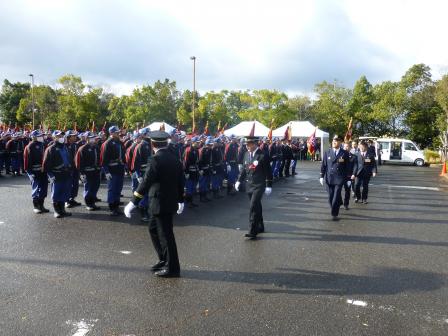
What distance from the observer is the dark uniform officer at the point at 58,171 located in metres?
9.38

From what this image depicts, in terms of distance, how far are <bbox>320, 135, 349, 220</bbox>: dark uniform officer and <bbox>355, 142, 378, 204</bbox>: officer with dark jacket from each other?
293 cm

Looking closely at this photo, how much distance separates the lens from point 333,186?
9.88m

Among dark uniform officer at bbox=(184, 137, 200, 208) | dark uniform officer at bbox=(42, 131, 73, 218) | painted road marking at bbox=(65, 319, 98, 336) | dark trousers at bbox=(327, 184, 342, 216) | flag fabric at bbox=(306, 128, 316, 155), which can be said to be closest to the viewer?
painted road marking at bbox=(65, 319, 98, 336)

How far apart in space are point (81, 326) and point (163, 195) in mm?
2002

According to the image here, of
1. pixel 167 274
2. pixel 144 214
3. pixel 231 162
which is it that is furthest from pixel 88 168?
pixel 167 274

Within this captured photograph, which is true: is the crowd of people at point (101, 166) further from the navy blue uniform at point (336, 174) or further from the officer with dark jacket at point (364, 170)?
the officer with dark jacket at point (364, 170)

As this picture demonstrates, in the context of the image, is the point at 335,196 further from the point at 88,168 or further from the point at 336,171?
the point at 88,168

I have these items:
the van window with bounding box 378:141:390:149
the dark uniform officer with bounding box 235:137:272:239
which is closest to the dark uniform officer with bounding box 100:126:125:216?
the dark uniform officer with bounding box 235:137:272:239

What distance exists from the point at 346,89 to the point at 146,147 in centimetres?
4488

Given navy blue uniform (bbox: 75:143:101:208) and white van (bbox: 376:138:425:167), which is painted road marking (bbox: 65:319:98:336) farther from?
white van (bbox: 376:138:425:167)

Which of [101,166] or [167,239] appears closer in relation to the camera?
[167,239]

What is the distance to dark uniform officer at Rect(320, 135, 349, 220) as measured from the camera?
980cm

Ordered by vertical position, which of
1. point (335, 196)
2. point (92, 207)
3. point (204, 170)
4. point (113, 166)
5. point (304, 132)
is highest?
point (304, 132)

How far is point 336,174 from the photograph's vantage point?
32.3 ft
